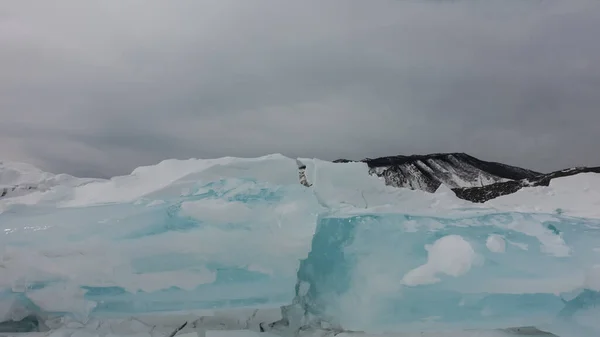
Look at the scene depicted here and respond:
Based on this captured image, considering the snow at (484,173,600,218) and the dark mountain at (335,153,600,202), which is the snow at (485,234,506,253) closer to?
the snow at (484,173,600,218)

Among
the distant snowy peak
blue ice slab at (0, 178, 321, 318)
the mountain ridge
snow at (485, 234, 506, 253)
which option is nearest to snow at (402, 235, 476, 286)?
snow at (485, 234, 506, 253)

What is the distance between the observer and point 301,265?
4883mm

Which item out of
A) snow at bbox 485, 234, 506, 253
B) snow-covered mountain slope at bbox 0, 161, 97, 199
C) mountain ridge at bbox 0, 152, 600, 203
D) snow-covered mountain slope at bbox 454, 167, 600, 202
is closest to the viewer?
snow at bbox 485, 234, 506, 253

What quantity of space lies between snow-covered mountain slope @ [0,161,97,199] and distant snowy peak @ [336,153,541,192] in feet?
156

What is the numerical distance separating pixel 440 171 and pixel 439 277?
2204 inches

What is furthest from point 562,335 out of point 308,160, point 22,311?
point 22,311

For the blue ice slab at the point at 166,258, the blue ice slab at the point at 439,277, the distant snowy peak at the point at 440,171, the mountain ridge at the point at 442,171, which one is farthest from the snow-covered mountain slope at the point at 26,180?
the distant snowy peak at the point at 440,171

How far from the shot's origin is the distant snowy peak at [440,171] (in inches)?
2161

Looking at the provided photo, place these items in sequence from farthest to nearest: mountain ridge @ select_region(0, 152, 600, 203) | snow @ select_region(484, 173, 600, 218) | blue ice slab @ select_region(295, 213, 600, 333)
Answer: mountain ridge @ select_region(0, 152, 600, 203), snow @ select_region(484, 173, 600, 218), blue ice slab @ select_region(295, 213, 600, 333)

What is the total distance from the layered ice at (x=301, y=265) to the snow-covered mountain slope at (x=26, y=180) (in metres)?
1.94

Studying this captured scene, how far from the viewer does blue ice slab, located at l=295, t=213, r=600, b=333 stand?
14.5ft

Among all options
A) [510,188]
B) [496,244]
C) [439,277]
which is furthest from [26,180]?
[510,188]

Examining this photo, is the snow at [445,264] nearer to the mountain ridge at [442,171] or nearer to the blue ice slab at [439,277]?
the blue ice slab at [439,277]

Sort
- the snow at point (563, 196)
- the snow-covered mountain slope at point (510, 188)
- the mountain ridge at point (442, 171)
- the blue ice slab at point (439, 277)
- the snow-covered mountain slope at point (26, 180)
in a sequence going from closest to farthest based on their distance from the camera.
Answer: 1. the blue ice slab at point (439, 277)
2. the snow-covered mountain slope at point (26, 180)
3. the snow at point (563, 196)
4. the snow-covered mountain slope at point (510, 188)
5. the mountain ridge at point (442, 171)
